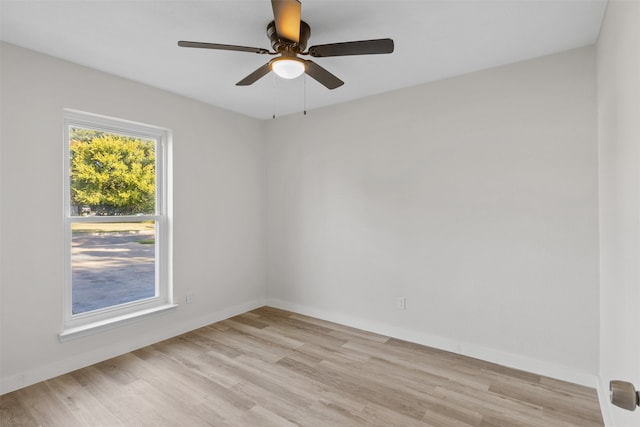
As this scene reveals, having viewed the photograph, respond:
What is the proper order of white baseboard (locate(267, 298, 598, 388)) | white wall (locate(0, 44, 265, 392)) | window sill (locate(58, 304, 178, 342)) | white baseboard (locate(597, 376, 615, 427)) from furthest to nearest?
window sill (locate(58, 304, 178, 342)) → white baseboard (locate(267, 298, 598, 388)) → white wall (locate(0, 44, 265, 392)) → white baseboard (locate(597, 376, 615, 427))

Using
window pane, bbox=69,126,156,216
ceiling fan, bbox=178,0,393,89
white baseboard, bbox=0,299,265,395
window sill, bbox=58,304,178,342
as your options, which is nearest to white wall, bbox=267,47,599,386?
white baseboard, bbox=0,299,265,395

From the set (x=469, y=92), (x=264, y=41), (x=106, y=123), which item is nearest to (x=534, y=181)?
(x=469, y=92)

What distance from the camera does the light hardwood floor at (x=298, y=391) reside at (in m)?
2.11

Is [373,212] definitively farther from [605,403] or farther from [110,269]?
[110,269]

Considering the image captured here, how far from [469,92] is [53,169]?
364 centimetres

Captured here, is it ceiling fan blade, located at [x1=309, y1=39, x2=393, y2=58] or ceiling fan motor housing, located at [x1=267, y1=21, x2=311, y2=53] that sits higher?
ceiling fan motor housing, located at [x1=267, y1=21, x2=311, y2=53]

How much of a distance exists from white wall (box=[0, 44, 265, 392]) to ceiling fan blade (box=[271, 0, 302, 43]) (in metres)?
2.07

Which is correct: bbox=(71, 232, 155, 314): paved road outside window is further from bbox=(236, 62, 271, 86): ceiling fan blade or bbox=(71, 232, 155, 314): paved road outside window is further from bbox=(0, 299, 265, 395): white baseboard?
bbox=(236, 62, 271, 86): ceiling fan blade

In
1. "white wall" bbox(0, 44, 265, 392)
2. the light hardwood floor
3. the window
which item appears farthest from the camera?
the window

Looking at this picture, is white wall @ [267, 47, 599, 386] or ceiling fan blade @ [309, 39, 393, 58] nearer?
ceiling fan blade @ [309, 39, 393, 58]

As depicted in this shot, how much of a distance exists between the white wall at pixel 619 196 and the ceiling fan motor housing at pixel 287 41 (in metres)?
1.60

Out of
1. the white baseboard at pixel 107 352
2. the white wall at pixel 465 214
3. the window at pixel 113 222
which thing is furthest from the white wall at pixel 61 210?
the white wall at pixel 465 214

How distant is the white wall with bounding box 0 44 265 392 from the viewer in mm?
2406

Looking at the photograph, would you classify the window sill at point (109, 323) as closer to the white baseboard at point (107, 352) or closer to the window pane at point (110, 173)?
the white baseboard at point (107, 352)
